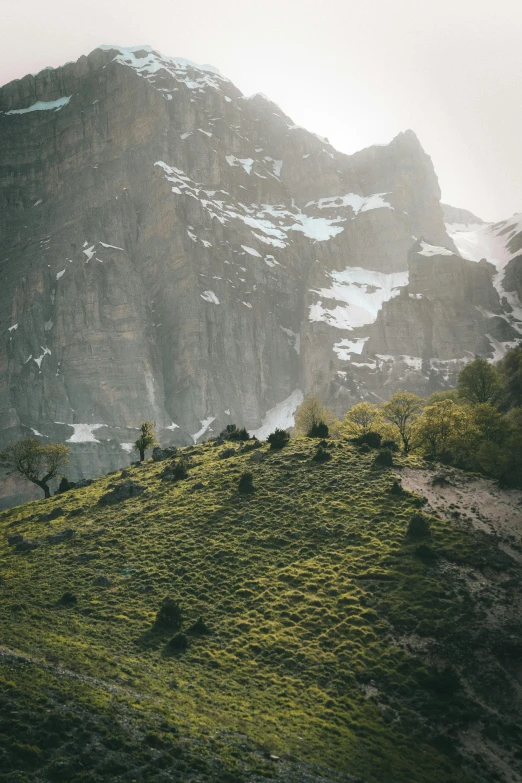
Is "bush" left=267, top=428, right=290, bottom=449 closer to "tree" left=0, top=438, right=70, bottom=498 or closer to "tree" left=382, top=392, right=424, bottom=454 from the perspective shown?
"tree" left=382, top=392, right=424, bottom=454

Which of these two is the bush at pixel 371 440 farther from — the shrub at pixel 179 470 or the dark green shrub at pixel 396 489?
the shrub at pixel 179 470

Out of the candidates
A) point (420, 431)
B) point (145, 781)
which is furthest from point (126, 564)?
point (420, 431)

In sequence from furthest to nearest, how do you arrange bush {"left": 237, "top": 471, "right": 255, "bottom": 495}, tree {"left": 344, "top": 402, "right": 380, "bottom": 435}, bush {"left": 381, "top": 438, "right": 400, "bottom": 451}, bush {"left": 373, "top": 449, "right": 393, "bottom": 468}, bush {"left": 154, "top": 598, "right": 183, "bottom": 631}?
tree {"left": 344, "top": 402, "right": 380, "bottom": 435} → bush {"left": 381, "top": 438, "right": 400, "bottom": 451} → bush {"left": 373, "top": 449, "right": 393, "bottom": 468} → bush {"left": 237, "top": 471, "right": 255, "bottom": 495} → bush {"left": 154, "top": 598, "right": 183, "bottom": 631}

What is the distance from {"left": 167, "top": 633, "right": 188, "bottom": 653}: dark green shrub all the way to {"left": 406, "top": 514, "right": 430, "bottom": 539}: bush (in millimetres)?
22984

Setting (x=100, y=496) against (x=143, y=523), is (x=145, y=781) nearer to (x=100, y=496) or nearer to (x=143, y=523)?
(x=143, y=523)

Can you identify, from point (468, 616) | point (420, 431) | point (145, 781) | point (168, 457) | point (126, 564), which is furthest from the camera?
point (168, 457)

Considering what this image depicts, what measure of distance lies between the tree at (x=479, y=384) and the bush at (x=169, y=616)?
78.0 metres

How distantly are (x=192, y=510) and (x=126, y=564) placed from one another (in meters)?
12.3

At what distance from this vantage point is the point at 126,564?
191ft

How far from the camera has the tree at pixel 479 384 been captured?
11381 cm

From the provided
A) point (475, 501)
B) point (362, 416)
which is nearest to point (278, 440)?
point (475, 501)

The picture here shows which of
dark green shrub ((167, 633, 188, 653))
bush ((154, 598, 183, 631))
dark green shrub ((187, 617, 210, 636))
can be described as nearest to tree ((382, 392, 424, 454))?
bush ((154, 598, 183, 631))

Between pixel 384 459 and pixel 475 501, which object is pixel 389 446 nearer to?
pixel 384 459

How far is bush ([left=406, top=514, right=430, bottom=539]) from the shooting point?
58062 mm
